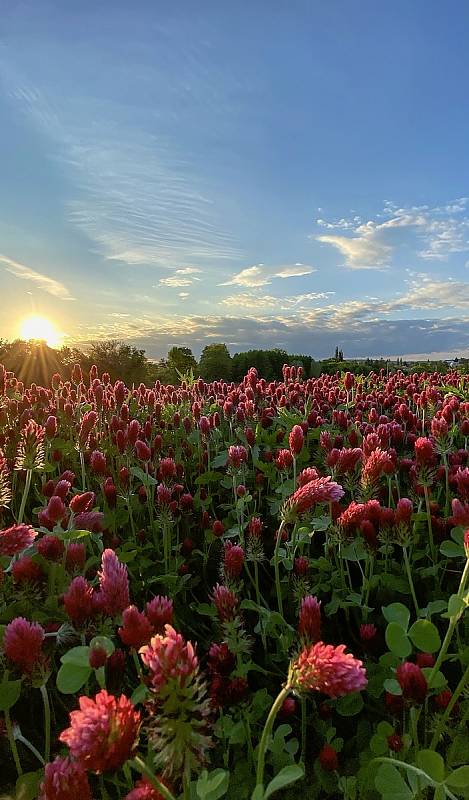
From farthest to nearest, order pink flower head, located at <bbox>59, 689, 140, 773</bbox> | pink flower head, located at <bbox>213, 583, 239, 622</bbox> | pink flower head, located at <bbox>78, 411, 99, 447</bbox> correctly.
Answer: pink flower head, located at <bbox>78, 411, 99, 447</bbox>
pink flower head, located at <bbox>213, 583, 239, 622</bbox>
pink flower head, located at <bbox>59, 689, 140, 773</bbox>

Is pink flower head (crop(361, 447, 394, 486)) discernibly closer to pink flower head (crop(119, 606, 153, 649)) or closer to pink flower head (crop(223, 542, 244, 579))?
pink flower head (crop(223, 542, 244, 579))

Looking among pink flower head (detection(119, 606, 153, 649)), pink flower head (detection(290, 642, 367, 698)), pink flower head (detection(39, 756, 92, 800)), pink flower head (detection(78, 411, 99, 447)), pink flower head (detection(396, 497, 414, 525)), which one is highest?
pink flower head (detection(78, 411, 99, 447))

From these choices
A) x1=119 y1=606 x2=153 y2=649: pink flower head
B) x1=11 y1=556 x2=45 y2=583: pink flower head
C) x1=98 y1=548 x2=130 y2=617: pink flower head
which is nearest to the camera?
x1=119 y1=606 x2=153 y2=649: pink flower head

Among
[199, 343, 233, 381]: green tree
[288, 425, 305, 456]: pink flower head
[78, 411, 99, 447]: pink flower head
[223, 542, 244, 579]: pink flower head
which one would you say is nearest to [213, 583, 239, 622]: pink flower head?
[223, 542, 244, 579]: pink flower head

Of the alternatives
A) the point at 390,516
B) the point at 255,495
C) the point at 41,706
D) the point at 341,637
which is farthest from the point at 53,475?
the point at 390,516

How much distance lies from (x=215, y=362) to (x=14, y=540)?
2432cm

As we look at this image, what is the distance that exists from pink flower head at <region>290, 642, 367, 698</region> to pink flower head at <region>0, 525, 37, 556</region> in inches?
43.8

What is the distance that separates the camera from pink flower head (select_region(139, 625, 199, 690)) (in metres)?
1.08

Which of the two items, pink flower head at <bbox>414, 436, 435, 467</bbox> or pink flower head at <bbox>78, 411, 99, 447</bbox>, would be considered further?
pink flower head at <bbox>78, 411, 99, 447</bbox>

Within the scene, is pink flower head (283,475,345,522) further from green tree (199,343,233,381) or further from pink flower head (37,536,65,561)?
green tree (199,343,233,381)

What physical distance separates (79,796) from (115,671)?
0.63 m

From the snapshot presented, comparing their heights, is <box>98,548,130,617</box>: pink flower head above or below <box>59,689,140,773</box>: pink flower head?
above

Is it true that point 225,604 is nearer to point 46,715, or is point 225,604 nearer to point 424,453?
point 46,715

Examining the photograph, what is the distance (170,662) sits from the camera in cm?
108
